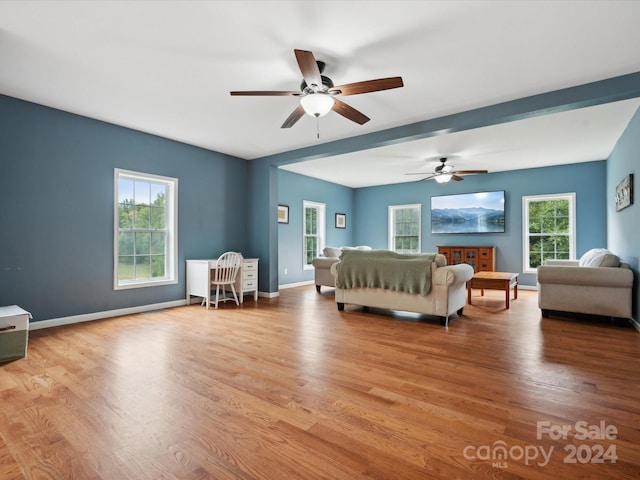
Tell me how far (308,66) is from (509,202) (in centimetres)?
652

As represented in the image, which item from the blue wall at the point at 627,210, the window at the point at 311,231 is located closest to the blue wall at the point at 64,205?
the window at the point at 311,231

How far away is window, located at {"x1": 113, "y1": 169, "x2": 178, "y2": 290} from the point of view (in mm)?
4586

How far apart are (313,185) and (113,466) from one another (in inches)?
279

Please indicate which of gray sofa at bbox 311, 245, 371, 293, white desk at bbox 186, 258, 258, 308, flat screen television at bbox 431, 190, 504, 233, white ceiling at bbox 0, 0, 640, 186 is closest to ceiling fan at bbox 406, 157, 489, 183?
flat screen television at bbox 431, 190, 504, 233

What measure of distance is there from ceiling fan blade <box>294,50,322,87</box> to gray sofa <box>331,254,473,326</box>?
97.8 inches

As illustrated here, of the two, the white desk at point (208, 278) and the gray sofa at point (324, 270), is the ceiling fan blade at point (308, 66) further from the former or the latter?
the gray sofa at point (324, 270)

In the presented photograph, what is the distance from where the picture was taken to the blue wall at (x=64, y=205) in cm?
362

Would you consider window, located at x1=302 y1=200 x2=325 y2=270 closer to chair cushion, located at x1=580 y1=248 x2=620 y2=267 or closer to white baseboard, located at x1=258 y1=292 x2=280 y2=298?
white baseboard, located at x1=258 y1=292 x2=280 y2=298

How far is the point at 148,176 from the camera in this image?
Answer: 4.84 meters

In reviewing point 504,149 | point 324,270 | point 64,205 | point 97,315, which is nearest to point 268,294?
point 324,270

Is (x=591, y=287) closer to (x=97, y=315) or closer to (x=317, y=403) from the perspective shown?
(x=317, y=403)

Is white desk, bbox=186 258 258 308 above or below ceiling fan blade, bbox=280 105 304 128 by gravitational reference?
below

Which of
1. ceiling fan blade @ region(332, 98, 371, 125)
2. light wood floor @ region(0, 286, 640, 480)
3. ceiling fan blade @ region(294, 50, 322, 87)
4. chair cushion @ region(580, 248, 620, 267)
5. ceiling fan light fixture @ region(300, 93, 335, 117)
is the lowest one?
→ light wood floor @ region(0, 286, 640, 480)

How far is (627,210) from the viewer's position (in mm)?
4414
